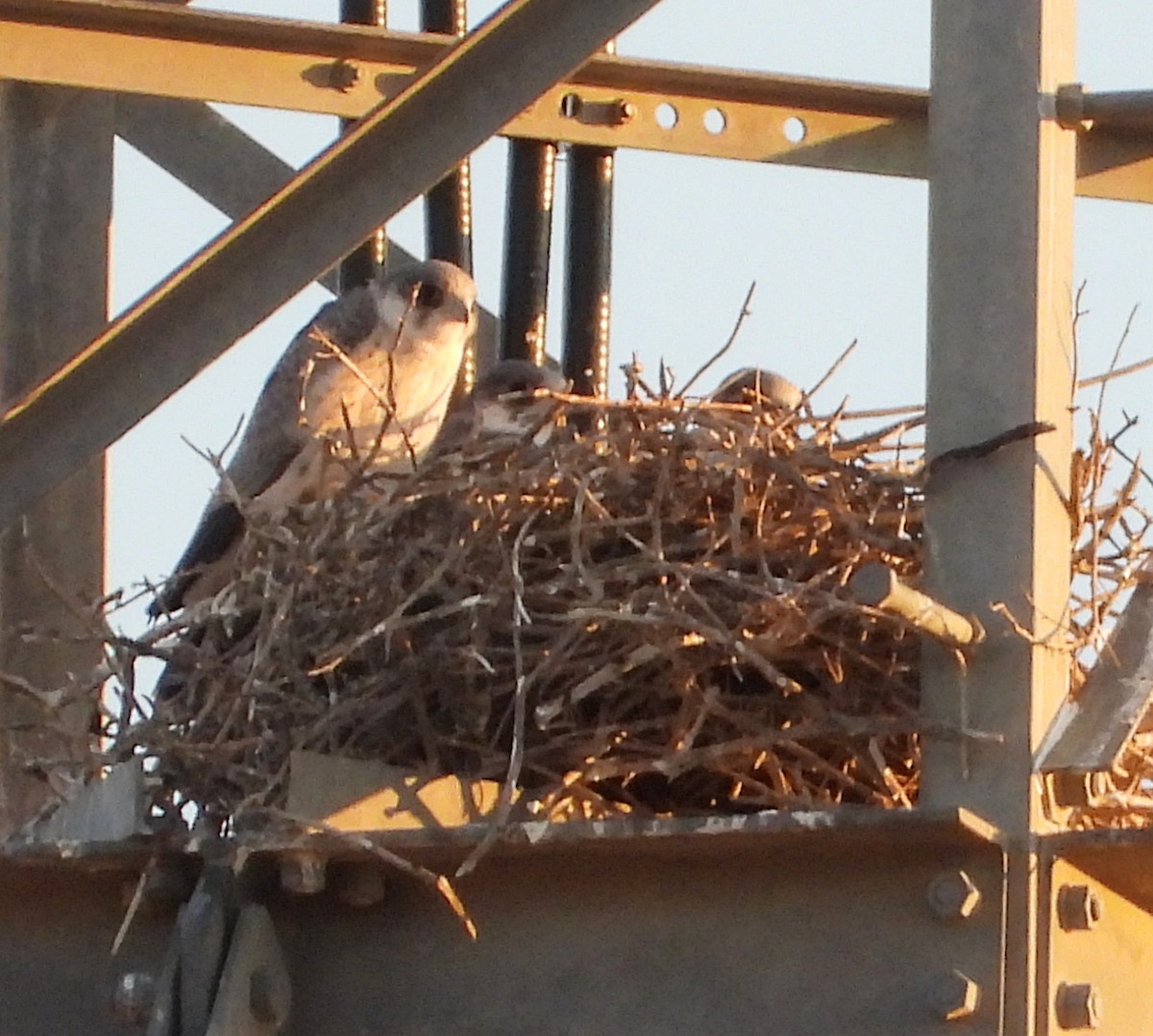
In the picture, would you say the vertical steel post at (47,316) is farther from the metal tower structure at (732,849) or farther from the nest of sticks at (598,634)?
the metal tower structure at (732,849)

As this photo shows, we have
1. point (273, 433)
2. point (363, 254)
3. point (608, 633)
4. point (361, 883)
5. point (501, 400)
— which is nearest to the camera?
point (361, 883)

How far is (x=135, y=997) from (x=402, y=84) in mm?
2107

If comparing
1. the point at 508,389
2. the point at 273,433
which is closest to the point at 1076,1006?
the point at 508,389

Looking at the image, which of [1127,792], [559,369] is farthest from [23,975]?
[559,369]

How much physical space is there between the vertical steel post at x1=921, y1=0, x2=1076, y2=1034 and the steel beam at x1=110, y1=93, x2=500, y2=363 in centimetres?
263

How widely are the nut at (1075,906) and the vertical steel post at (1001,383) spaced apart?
1.6 inches

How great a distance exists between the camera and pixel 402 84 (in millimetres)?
5402

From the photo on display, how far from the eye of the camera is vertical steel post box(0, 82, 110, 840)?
566cm

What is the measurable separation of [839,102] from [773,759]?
149cm

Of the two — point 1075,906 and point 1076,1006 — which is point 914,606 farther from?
point 1076,1006

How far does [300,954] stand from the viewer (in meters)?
4.00

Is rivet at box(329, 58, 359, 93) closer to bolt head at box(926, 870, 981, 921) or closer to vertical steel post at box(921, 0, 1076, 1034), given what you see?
vertical steel post at box(921, 0, 1076, 1034)

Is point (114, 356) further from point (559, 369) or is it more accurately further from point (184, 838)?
point (559, 369)

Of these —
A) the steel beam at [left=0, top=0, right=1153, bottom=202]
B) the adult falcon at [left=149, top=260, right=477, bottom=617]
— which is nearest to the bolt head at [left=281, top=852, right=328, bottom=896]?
the steel beam at [left=0, top=0, right=1153, bottom=202]
